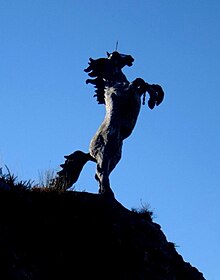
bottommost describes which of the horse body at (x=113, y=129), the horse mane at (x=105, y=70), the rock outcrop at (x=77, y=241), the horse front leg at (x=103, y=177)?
the rock outcrop at (x=77, y=241)

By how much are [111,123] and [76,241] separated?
2.81 m

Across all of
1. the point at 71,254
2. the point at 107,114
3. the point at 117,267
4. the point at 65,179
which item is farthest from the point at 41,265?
the point at 107,114

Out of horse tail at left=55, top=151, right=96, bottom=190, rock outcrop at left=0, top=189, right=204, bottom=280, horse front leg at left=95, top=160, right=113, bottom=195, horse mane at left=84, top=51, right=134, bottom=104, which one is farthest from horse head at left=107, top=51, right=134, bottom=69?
rock outcrop at left=0, top=189, right=204, bottom=280

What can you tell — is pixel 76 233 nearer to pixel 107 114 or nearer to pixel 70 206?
pixel 70 206

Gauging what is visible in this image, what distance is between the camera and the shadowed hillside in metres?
8.26

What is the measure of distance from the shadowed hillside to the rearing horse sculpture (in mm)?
751

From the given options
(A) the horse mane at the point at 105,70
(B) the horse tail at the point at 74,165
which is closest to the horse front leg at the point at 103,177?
(B) the horse tail at the point at 74,165

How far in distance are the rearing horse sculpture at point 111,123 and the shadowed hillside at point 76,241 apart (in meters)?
0.75

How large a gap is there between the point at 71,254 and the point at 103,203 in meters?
1.48

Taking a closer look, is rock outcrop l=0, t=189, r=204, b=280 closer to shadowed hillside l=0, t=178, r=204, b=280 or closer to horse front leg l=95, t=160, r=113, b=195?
shadowed hillside l=0, t=178, r=204, b=280

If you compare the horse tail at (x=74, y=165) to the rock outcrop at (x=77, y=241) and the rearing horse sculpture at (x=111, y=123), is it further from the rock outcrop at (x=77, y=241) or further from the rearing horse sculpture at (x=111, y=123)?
the rock outcrop at (x=77, y=241)

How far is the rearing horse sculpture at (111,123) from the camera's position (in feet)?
35.4

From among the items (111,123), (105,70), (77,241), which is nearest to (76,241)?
(77,241)

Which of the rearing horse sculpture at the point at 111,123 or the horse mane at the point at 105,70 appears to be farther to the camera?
the horse mane at the point at 105,70
